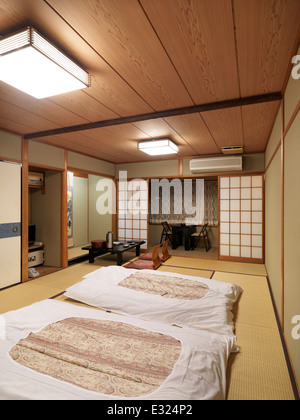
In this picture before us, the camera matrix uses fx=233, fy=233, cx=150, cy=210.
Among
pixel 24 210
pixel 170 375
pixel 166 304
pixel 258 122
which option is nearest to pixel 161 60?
pixel 258 122

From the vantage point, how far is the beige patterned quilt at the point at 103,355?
1.35 m

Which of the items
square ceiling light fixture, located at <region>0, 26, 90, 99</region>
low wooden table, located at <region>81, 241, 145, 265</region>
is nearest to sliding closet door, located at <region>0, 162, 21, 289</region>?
low wooden table, located at <region>81, 241, 145, 265</region>

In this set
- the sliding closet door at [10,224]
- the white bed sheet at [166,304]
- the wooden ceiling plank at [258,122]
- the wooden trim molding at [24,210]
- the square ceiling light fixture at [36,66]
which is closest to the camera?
the square ceiling light fixture at [36,66]

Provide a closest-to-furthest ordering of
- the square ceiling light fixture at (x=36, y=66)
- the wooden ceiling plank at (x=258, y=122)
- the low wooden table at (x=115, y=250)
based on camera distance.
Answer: the square ceiling light fixture at (x=36, y=66) → the wooden ceiling plank at (x=258, y=122) → the low wooden table at (x=115, y=250)

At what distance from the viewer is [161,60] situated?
6.17ft

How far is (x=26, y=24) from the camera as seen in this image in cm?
152

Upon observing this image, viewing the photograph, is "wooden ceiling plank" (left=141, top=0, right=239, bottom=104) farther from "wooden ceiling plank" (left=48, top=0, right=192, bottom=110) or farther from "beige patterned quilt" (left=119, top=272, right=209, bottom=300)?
"beige patterned quilt" (left=119, top=272, right=209, bottom=300)

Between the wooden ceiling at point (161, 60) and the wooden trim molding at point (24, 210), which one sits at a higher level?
the wooden ceiling at point (161, 60)

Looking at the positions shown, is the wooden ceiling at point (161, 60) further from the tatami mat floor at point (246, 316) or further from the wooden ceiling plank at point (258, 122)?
the tatami mat floor at point (246, 316)

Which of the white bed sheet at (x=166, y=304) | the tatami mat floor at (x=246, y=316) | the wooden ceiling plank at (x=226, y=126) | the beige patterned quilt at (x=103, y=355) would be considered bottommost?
the tatami mat floor at (x=246, y=316)

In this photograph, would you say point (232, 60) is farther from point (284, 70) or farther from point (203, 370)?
point (203, 370)

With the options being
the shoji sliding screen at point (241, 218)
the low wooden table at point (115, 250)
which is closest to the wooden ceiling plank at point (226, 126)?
the shoji sliding screen at point (241, 218)

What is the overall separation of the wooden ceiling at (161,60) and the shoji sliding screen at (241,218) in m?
2.01
